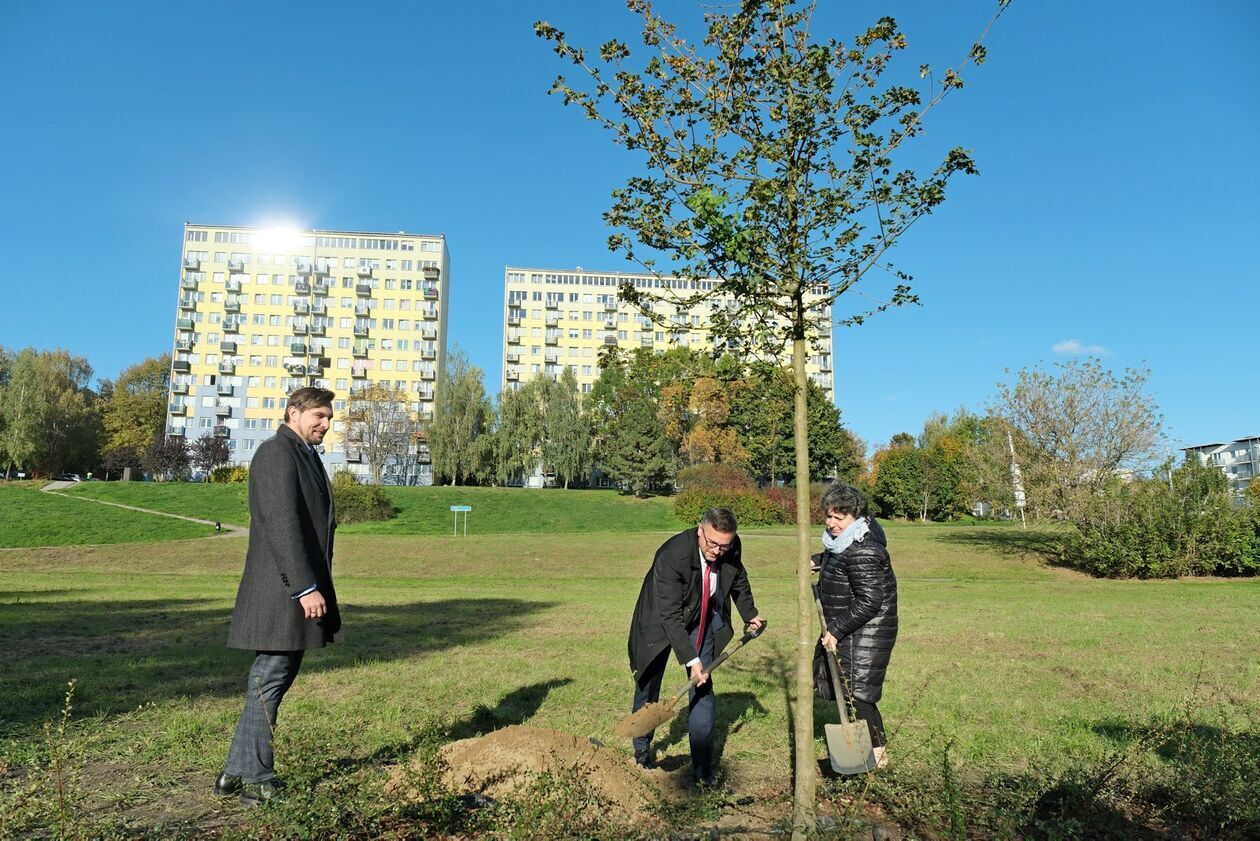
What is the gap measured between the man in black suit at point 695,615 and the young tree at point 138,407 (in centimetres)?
8529

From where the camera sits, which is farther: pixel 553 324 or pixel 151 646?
pixel 553 324

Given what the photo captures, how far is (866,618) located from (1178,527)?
2795cm

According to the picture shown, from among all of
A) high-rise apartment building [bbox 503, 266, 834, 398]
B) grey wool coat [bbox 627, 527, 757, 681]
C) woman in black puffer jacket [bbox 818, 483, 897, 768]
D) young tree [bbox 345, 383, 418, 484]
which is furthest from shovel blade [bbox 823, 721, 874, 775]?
high-rise apartment building [bbox 503, 266, 834, 398]

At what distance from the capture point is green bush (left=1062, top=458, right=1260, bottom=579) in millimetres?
26266

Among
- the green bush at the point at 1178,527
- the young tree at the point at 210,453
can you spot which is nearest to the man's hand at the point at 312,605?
the green bush at the point at 1178,527

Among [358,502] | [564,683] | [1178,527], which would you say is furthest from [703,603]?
[358,502]

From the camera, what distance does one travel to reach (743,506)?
50.0m

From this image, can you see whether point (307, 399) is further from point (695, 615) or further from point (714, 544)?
point (695, 615)

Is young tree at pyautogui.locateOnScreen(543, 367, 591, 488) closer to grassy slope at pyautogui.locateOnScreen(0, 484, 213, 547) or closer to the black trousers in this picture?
grassy slope at pyautogui.locateOnScreen(0, 484, 213, 547)

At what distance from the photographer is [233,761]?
14.0 ft

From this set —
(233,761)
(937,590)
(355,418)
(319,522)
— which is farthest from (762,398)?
(355,418)

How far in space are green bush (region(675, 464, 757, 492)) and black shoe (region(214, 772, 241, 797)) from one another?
50.8 m

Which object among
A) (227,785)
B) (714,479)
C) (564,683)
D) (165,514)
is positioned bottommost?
(564,683)

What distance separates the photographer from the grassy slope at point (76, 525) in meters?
35.5
